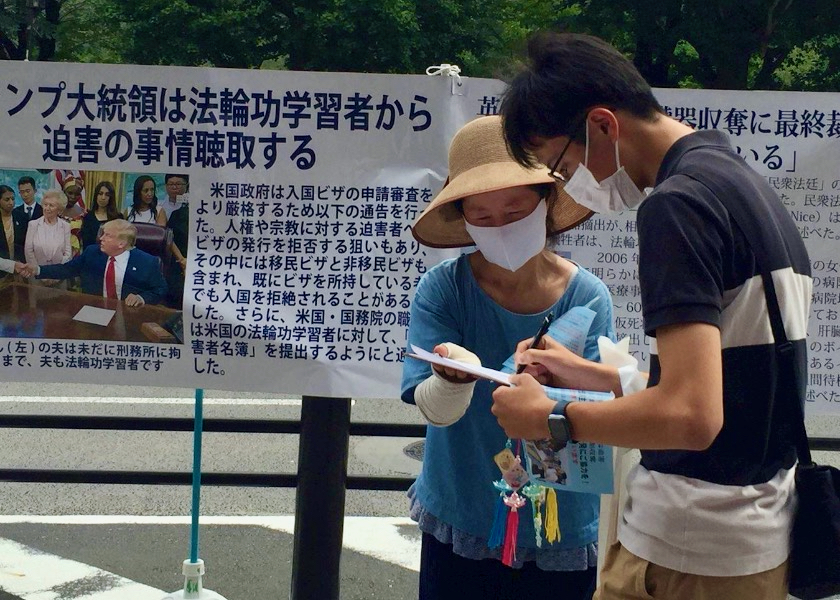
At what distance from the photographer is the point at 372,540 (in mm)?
4879

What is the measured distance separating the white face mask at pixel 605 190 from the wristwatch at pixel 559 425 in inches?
14.6

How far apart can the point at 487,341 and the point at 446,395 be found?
0.26m

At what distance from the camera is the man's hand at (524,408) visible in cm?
174

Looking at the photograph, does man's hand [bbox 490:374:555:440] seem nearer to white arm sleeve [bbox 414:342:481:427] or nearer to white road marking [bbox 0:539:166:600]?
white arm sleeve [bbox 414:342:481:427]

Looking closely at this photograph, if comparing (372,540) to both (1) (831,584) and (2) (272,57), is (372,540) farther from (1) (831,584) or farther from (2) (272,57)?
(2) (272,57)

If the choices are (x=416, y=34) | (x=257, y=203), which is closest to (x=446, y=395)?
(x=257, y=203)

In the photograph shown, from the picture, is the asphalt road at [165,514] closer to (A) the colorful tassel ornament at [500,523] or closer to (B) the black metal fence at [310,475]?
(B) the black metal fence at [310,475]

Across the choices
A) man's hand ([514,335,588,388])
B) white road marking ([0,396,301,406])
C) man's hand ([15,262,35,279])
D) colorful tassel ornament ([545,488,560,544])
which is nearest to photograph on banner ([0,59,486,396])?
man's hand ([15,262,35,279])

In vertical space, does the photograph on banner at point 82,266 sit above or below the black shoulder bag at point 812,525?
above

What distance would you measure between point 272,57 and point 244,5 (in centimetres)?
125

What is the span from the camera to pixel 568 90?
1.75 metres

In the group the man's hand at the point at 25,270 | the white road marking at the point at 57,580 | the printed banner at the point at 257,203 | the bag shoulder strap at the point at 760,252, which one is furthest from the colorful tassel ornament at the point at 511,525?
the white road marking at the point at 57,580

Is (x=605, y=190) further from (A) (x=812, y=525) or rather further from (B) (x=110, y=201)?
(B) (x=110, y=201)

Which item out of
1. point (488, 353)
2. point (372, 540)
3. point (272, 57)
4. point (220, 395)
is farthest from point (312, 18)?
point (488, 353)
